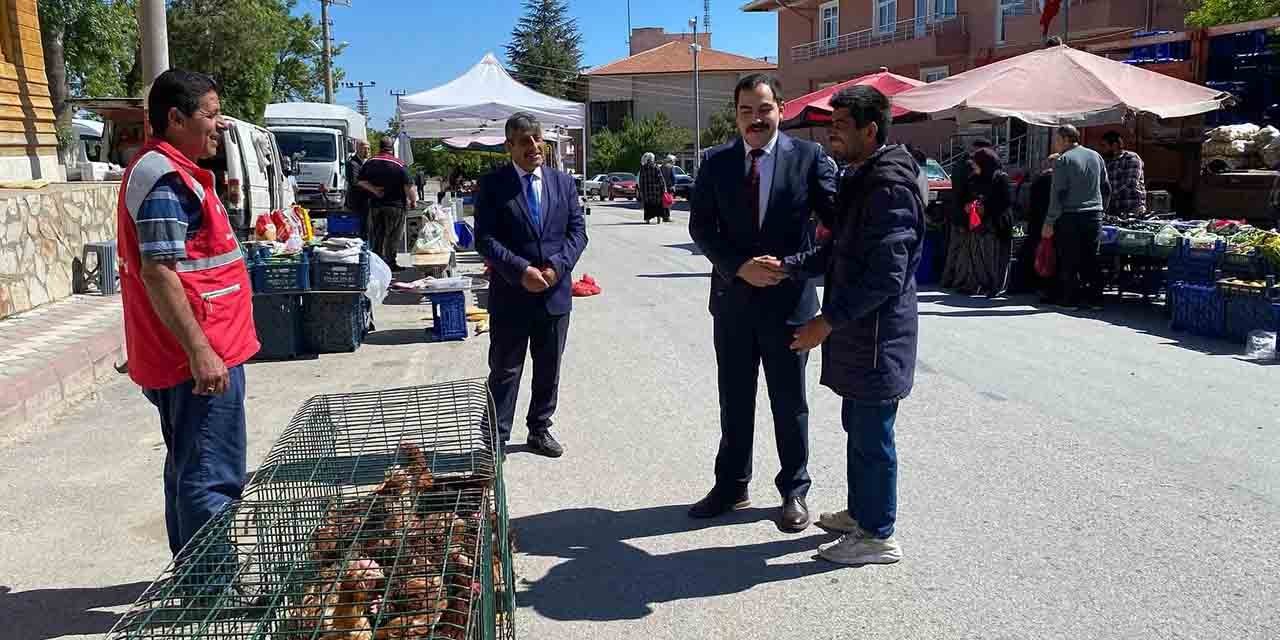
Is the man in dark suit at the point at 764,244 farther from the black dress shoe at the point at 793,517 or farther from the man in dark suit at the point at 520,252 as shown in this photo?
the man in dark suit at the point at 520,252

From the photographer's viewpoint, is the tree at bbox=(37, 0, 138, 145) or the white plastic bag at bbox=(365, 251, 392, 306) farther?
the tree at bbox=(37, 0, 138, 145)

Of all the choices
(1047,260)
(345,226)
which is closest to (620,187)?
(345,226)

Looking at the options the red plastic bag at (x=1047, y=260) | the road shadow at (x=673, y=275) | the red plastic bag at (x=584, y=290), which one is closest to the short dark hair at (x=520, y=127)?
the red plastic bag at (x=584, y=290)

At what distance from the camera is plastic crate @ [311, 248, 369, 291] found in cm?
899

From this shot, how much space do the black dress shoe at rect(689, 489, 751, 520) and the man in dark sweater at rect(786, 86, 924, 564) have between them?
2.31 feet

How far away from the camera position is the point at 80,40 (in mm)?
27438

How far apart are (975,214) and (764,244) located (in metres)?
8.30

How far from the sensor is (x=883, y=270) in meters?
3.98

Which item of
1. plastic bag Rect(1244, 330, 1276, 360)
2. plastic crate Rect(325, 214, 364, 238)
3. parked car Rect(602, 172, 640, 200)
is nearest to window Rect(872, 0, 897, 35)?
parked car Rect(602, 172, 640, 200)

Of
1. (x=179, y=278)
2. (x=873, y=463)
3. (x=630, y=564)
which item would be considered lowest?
(x=630, y=564)

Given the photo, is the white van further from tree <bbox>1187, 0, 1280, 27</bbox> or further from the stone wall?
tree <bbox>1187, 0, 1280, 27</bbox>

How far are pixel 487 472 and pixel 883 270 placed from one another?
5.55 feet

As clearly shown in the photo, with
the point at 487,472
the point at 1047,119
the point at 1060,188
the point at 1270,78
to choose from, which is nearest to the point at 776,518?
the point at 487,472

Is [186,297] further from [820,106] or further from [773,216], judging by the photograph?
[820,106]
